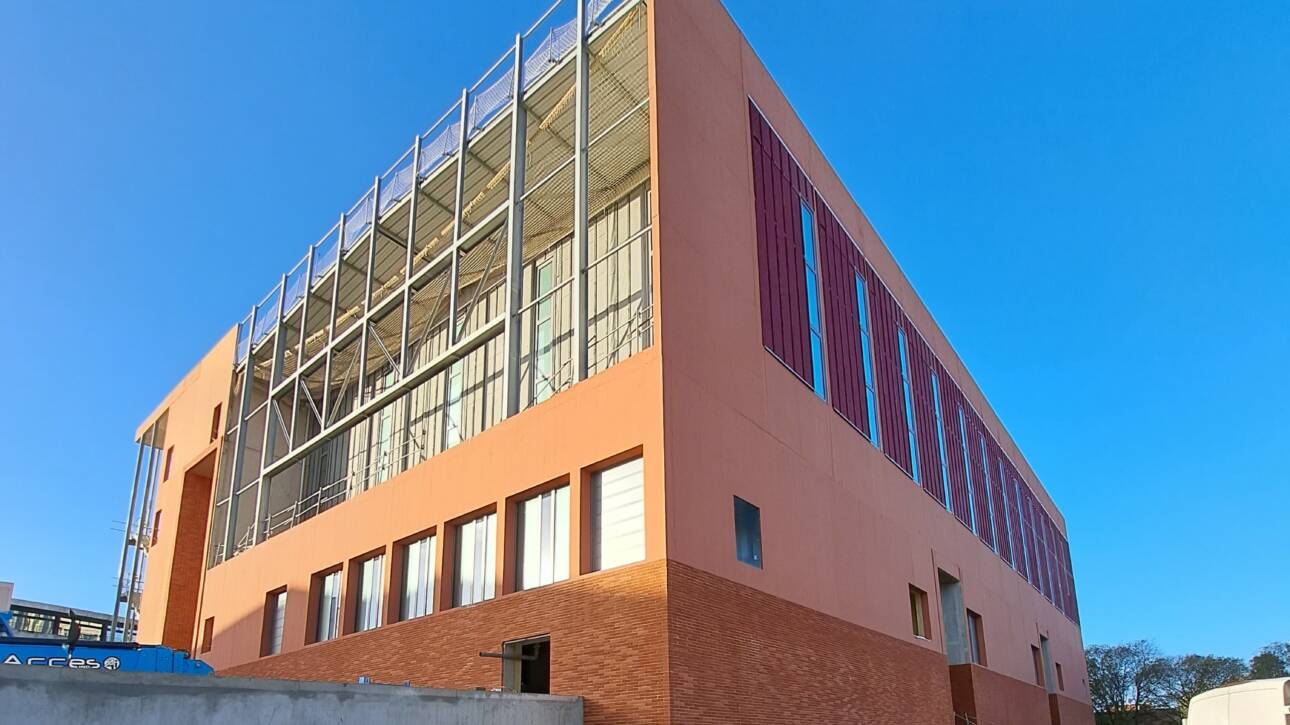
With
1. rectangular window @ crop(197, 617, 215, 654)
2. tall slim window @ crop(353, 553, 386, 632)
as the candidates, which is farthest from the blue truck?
rectangular window @ crop(197, 617, 215, 654)

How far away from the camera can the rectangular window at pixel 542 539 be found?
1844 centimetres

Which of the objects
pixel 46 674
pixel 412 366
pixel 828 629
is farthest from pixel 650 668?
pixel 412 366

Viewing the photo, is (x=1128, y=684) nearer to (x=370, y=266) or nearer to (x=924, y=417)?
(x=924, y=417)

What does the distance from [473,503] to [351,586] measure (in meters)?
5.81

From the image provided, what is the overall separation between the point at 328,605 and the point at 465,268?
420 inches

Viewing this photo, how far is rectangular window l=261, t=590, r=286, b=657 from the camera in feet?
90.4

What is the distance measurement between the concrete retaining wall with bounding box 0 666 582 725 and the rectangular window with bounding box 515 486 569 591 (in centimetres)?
326

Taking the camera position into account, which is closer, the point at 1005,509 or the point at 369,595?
the point at 369,595

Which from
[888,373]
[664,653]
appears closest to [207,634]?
[664,653]

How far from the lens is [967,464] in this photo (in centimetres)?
4016

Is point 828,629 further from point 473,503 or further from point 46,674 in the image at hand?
point 46,674

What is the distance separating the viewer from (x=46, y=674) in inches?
407

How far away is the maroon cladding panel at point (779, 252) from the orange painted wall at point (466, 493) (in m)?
4.77

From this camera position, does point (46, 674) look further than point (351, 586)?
No
